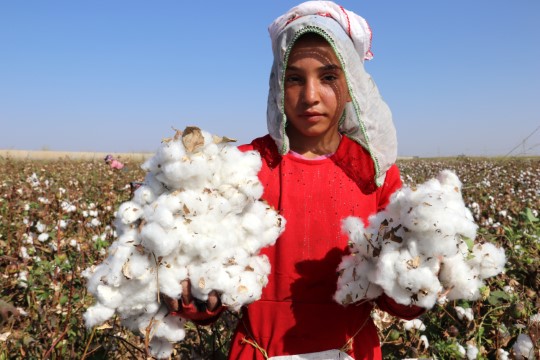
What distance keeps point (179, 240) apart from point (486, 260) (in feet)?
2.82

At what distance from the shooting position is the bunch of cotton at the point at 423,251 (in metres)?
1.23

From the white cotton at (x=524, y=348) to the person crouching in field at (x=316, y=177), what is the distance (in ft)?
1.69

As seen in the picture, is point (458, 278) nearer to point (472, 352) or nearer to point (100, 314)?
point (100, 314)

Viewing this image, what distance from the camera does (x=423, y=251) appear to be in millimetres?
1251

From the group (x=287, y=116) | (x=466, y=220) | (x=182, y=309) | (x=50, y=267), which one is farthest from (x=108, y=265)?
(x=50, y=267)

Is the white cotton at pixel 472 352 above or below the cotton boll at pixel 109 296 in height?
below

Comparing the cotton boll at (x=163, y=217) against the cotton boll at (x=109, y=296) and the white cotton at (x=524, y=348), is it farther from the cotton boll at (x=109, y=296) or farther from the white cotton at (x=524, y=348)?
the white cotton at (x=524, y=348)

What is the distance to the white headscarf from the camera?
1.65 metres

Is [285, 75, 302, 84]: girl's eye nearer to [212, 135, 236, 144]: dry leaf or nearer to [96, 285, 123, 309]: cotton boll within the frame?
[212, 135, 236, 144]: dry leaf

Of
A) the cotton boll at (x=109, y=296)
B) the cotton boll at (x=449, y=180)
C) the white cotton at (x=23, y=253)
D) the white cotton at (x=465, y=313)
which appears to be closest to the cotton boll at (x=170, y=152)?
the cotton boll at (x=109, y=296)

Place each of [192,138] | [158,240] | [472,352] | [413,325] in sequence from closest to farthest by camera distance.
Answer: [158,240], [192,138], [472,352], [413,325]

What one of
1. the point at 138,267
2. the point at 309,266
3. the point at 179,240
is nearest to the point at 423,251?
the point at 309,266

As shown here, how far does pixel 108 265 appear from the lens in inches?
50.8

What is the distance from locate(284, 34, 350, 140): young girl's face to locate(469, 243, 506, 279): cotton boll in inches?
25.2
